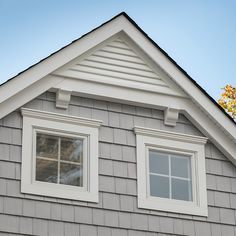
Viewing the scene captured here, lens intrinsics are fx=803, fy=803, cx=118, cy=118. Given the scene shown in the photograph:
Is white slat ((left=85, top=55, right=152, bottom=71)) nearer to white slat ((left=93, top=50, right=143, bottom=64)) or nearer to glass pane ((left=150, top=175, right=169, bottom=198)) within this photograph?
white slat ((left=93, top=50, right=143, bottom=64))

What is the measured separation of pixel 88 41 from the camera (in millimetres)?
13984

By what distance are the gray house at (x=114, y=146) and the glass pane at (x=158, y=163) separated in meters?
0.02

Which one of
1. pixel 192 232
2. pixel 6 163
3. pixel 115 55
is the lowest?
pixel 192 232

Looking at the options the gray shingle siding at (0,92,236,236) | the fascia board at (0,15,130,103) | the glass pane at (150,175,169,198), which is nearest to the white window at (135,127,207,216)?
the glass pane at (150,175,169,198)

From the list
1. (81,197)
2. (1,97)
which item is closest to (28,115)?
(1,97)

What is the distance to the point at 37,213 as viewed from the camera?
1277 centimetres

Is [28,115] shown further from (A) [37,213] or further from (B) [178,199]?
(B) [178,199]

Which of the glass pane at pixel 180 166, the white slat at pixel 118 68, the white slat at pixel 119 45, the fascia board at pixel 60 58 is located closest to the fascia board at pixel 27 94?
the fascia board at pixel 60 58

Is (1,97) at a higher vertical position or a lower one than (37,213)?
higher

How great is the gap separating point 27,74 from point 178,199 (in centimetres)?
343

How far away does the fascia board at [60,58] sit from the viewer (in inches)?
519

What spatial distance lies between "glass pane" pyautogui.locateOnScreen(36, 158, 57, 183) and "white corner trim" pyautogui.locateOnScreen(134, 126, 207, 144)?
1710mm

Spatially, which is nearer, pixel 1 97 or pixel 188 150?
pixel 1 97

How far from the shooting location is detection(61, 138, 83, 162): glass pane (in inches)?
534
